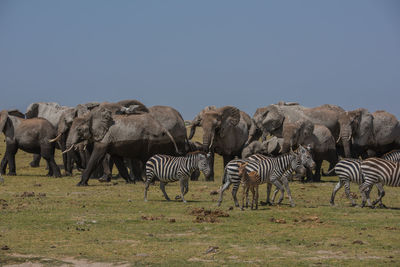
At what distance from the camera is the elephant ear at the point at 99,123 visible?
1071 inches

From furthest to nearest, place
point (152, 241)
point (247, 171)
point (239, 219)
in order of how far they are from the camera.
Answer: point (247, 171), point (239, 219), point (152, 241)

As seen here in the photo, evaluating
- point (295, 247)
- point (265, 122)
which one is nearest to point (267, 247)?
point (295, 247)

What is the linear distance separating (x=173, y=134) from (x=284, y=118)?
22.1 feet

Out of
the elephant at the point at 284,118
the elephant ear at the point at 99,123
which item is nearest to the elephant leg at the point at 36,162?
the elephant at the point at 284,118

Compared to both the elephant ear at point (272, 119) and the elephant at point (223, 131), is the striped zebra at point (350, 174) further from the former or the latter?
the elephant ear at point (272, 119)

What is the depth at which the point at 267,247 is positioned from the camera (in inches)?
513

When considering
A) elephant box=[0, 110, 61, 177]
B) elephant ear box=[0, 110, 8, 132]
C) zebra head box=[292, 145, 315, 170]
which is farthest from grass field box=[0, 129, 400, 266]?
elephant ear box=[0, 110, 8, 132]

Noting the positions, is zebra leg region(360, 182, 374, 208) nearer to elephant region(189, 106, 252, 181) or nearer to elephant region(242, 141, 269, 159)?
elephant region(189, 106, 252, 181)

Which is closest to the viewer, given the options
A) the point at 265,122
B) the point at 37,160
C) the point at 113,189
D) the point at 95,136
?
the point at 113,189

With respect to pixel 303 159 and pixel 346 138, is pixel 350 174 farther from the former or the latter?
pixel 346 138

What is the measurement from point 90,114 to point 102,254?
A: 15739 millimetres

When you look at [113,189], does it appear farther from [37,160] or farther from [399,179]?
[37,160]

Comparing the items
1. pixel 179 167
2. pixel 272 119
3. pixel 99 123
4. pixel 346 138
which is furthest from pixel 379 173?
pixel 272 119

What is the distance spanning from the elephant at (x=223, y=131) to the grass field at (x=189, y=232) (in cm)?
924
